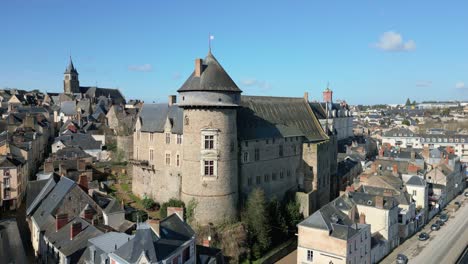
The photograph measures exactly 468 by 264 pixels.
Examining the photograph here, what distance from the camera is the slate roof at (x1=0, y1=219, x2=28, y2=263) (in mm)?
20184

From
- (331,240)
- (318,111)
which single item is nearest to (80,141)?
(318,111)

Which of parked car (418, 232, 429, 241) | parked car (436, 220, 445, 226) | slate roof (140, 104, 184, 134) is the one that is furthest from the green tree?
parked car (436, 220, 445, 226)

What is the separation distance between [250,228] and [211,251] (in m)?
8.06

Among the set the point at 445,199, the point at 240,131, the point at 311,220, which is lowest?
the point at 445,199

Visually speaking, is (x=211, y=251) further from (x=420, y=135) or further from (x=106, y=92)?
(x=106, y=92)

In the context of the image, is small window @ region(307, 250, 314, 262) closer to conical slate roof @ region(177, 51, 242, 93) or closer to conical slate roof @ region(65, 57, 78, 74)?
conical slate roof @ region(177, 51, 242, 93)

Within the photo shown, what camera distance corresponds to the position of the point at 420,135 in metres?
87.7

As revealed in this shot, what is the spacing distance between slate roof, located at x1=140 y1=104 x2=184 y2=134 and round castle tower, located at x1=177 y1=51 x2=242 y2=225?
5.13m

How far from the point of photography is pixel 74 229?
24.1 meters

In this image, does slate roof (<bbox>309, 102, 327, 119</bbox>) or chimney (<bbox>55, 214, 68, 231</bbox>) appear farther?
slate roof (<bbox>309, 102, 327, 119</bbox>)

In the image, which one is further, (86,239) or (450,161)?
(450,161)

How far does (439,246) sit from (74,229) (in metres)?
33.1

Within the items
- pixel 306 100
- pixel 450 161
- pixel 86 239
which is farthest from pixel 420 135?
pixel 86 239

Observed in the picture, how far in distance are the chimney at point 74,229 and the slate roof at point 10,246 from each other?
2.75 meters
